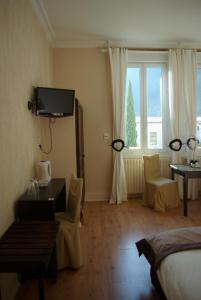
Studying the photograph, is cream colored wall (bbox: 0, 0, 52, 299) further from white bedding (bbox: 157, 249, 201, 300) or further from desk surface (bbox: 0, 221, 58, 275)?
white bedding (bbox: 157, 249, 201, 300)

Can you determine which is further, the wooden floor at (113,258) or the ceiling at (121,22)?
the ceiling at (121,22)

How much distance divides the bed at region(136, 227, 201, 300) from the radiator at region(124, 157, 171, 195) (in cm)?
257

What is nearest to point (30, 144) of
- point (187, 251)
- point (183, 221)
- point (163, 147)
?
point (187, 251)

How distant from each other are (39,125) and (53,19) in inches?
60.7

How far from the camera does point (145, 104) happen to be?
4656mm

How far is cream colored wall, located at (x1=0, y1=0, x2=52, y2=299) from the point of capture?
1.98 metres

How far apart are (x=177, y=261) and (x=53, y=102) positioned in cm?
238

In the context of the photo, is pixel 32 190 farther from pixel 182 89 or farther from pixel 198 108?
pixel 198 108

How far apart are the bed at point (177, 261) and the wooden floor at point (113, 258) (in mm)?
282

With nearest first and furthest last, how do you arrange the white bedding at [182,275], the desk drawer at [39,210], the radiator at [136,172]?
1. the white bedding at [182,275]
2. the desk drawer at [39,210]
3. the radiator at [136,172]

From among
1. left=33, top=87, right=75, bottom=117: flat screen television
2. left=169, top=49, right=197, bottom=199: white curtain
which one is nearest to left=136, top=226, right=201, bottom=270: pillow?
left=33, top=87, right=75, bottom=117: flat screen television

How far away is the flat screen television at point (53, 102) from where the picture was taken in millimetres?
2955

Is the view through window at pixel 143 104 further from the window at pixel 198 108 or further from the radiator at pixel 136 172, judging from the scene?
the window at pixel 198 108

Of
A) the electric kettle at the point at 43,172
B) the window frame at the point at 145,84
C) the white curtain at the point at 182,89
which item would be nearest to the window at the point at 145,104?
the window frame at the point at 145,84
